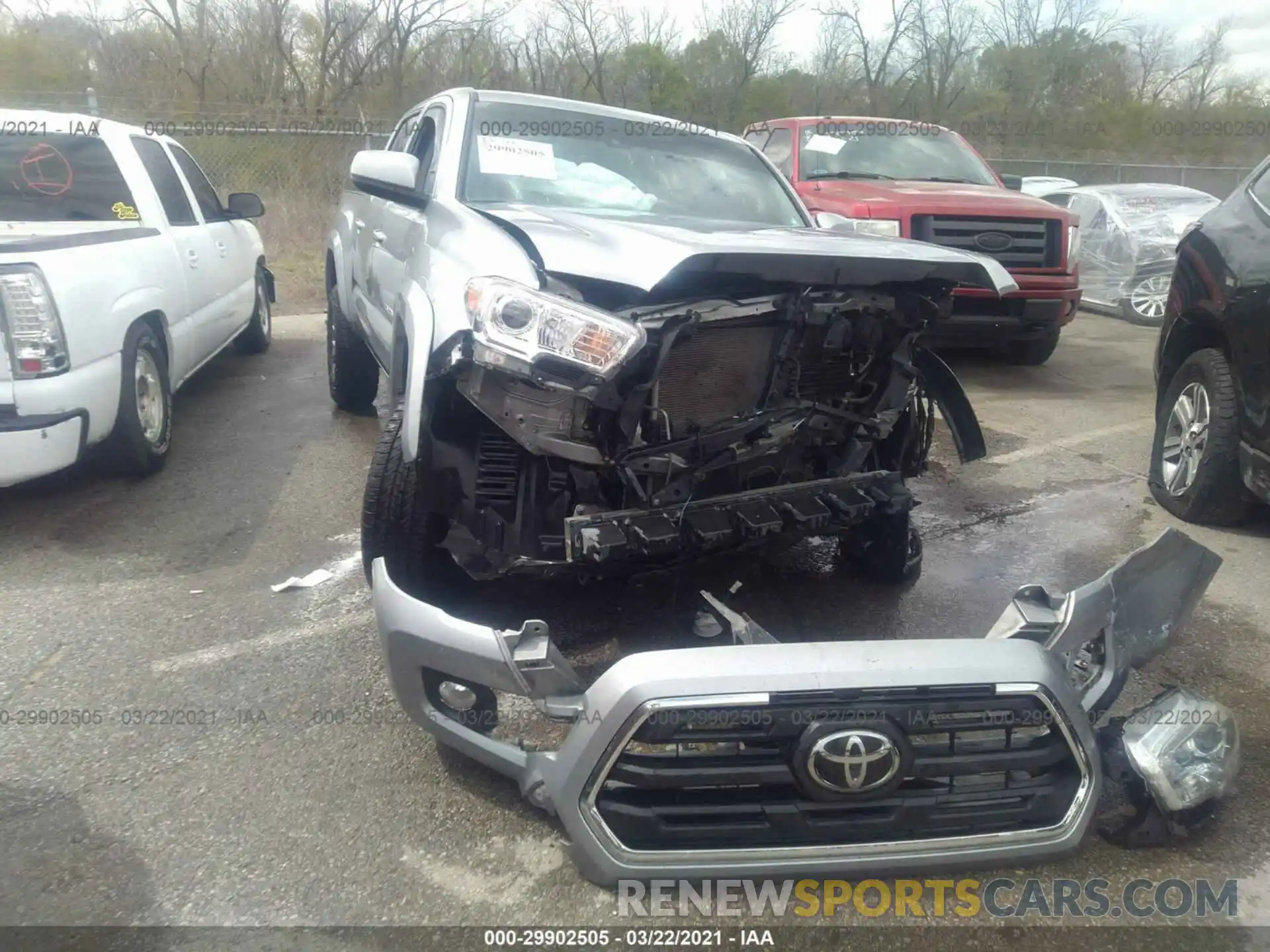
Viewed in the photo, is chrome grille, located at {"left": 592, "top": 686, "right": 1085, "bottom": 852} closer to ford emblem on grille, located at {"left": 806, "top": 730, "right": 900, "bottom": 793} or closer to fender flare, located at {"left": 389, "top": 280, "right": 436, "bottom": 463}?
ford emblem on grille, located at {"left": 806, "top": 730, "right": 900, "bottom": 793}

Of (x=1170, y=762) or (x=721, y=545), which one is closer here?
(x=1170, y=762)

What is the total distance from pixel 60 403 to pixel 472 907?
9.92 ft

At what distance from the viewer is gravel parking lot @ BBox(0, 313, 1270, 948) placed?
84.4 inches

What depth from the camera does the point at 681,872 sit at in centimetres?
197

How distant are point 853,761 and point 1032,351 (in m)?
6.79

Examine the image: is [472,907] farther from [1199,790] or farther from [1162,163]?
[1162,163]

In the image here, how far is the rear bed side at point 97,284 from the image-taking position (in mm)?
3844

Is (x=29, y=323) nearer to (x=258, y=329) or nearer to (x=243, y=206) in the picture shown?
(x=243, y=206)

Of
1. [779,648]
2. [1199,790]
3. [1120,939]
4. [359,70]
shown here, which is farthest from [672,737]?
[359,70]

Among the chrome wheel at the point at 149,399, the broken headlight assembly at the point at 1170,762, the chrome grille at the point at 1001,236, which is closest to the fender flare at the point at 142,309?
the chrome wheel at the point at 149,399

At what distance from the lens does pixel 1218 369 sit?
13.8ft

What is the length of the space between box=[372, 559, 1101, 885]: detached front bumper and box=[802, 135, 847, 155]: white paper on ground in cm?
667

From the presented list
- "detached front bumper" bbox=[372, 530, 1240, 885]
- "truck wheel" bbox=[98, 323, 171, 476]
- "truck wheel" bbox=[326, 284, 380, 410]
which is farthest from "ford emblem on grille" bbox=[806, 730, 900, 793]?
"truck wheel" bbox=[326, 284, 380, 410]

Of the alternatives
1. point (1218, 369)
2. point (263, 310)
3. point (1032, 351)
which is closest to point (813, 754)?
point (1218, 369)
